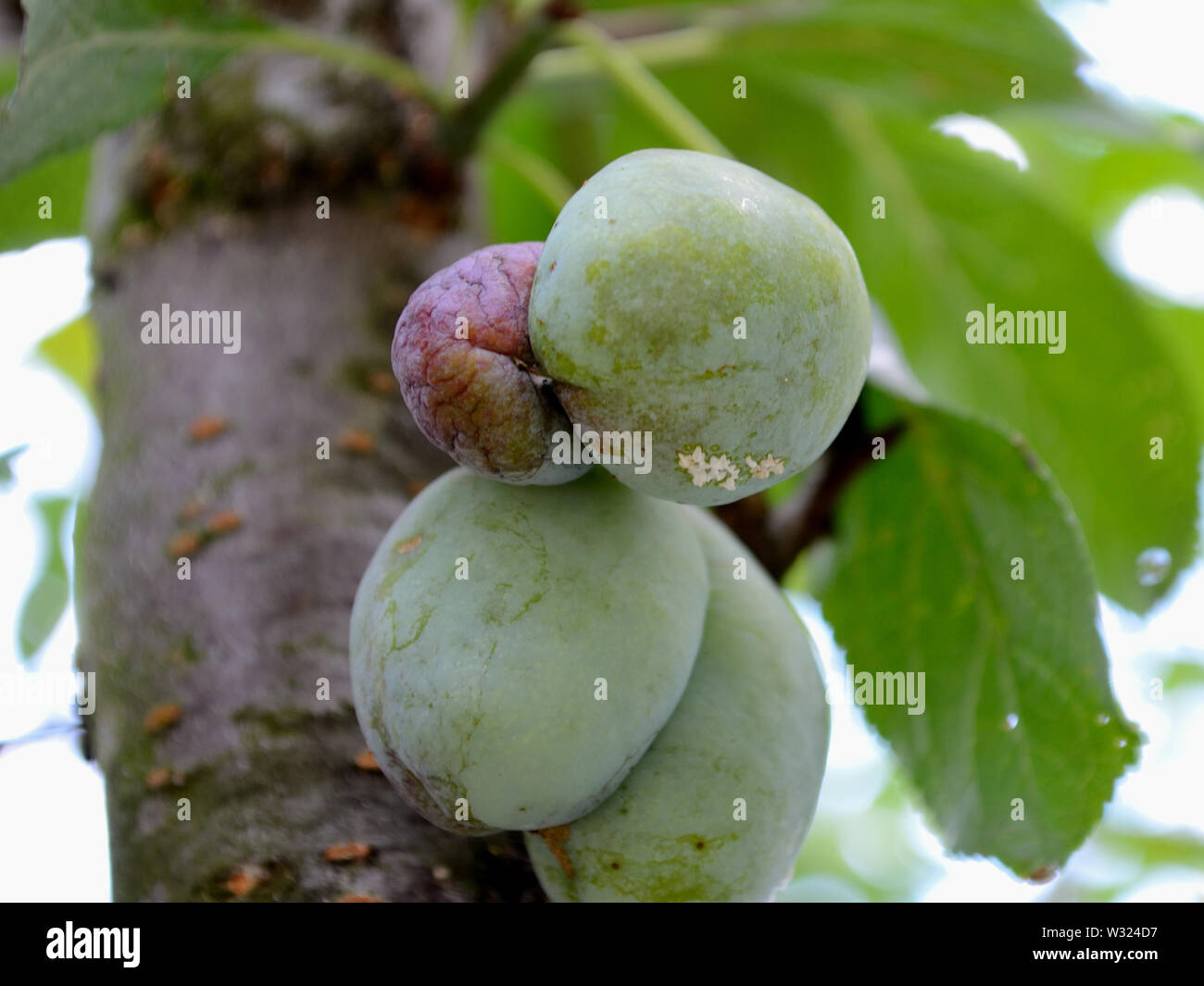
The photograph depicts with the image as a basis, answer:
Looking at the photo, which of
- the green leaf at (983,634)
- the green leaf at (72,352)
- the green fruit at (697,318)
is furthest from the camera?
the green leaf at (72,352)

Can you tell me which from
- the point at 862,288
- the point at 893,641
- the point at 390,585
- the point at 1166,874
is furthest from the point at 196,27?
the point at 1166,874

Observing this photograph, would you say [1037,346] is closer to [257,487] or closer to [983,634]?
[983,634]

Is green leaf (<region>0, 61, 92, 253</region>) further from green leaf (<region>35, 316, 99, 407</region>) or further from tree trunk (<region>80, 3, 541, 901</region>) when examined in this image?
green leaf (<region>35, 316, 99, 407</region>)

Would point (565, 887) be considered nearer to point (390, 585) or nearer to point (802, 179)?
point (390, 585)

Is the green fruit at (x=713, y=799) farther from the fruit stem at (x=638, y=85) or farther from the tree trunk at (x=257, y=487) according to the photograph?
the fruit stem at (x=638, y=85)

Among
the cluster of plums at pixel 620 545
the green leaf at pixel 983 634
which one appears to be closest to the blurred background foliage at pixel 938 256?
the green leaf at pixel 983 634

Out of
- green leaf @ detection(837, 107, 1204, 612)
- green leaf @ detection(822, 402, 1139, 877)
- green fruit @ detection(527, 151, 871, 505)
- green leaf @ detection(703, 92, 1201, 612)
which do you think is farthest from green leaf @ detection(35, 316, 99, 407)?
green fruit @ detection(527, 151, 871, 505)

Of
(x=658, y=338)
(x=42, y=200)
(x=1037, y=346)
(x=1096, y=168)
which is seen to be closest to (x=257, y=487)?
(x=658, y=338)
